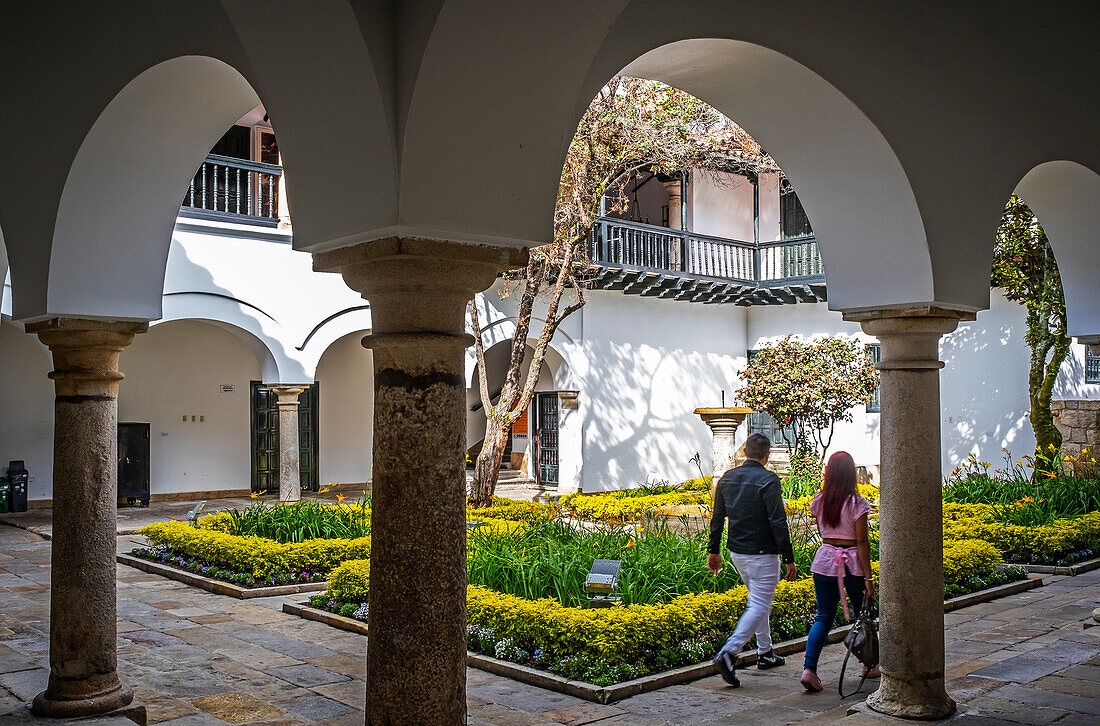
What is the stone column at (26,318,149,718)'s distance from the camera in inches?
197

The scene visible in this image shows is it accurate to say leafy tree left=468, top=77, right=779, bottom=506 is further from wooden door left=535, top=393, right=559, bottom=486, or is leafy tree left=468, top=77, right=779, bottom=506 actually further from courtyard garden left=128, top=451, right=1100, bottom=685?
wooden door left=535, top=393, right=559, bottom=486

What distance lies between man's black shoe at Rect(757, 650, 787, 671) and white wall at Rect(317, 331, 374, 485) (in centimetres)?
1373

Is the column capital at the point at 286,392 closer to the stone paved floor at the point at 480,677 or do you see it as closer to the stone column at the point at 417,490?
the stone paved floor at the point at 480,677

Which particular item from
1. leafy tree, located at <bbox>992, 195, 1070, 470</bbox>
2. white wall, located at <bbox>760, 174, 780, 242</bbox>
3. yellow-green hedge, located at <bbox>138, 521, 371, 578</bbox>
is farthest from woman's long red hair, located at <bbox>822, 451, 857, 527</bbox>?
white wall, located at <bbox>760, 174, 780, 242</bbox>

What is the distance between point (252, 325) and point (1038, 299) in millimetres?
11548

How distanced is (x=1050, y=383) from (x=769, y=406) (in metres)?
3.80

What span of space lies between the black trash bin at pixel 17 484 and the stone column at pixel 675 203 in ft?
40.6

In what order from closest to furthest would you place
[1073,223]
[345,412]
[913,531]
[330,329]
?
1. [913,531]
2. [1073,223]
3. [330,329]
4. [345,412]

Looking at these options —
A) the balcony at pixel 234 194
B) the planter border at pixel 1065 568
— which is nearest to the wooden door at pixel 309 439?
the balcony at pixel 234 194

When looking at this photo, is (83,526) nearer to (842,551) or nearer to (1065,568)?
(842,551)

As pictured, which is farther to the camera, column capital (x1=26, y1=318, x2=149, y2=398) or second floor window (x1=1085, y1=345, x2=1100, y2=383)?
second floor window (x1=1085, y1=345, x2=1100, y2=383)

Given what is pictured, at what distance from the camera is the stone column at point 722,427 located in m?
15.3

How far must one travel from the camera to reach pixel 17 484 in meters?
15.7

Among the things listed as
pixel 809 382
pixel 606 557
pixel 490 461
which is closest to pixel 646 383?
pixel 809 382
